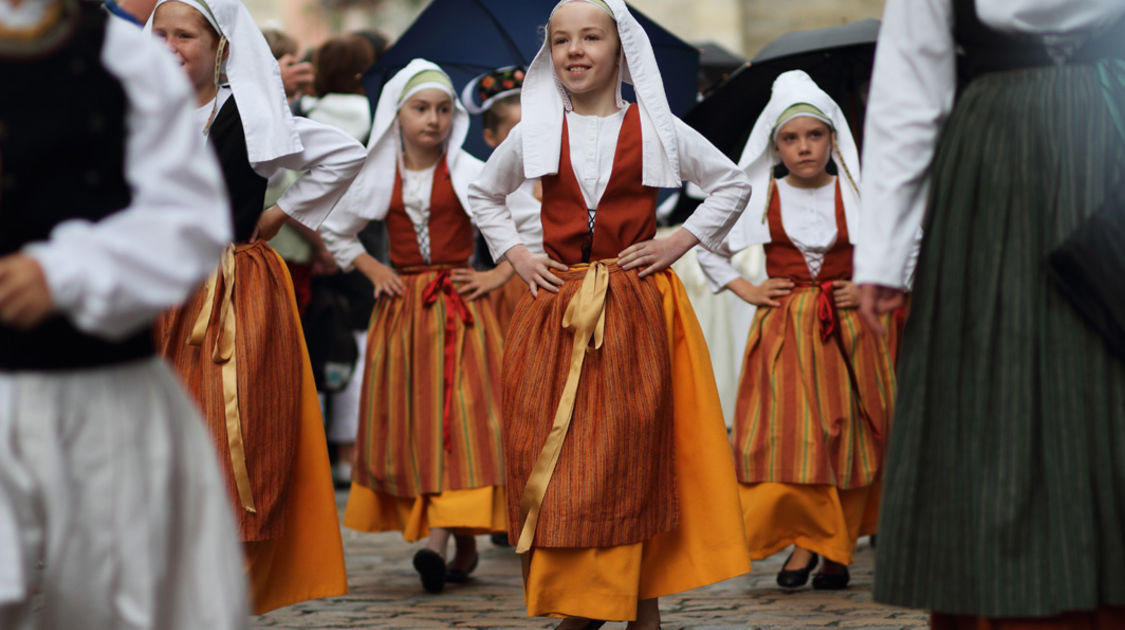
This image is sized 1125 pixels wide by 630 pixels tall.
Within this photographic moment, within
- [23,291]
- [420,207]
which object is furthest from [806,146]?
[23,291]

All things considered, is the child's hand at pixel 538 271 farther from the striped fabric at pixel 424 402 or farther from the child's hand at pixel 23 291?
the child's hand at pixel 23 291

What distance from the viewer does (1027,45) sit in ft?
9.46

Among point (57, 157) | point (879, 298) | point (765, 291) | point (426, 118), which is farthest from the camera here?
point (426, 118)

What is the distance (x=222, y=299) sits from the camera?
453cm

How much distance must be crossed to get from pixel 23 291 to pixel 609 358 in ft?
7.95

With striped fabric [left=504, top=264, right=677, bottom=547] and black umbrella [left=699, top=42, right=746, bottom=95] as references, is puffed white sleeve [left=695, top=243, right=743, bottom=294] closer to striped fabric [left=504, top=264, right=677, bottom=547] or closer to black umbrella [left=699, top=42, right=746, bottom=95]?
striped fabric [left=504, top=264, right=677, bottom=547]

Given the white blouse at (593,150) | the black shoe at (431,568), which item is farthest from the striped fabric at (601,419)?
the black shoe at (431,568)

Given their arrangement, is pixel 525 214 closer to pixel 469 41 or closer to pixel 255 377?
pixel 469 41

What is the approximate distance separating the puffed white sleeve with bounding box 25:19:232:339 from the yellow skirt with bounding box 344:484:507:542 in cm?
356

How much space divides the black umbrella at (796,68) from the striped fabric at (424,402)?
1510mm

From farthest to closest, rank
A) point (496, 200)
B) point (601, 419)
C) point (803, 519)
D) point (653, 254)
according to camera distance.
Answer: point (803, 519), point (496, 200), point (653, 254), point (601, 419)

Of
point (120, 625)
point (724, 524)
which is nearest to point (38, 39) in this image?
point (120, 625)

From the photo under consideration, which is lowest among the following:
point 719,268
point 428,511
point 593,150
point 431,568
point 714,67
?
point 431,568

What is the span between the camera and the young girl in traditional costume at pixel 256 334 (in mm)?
4430
